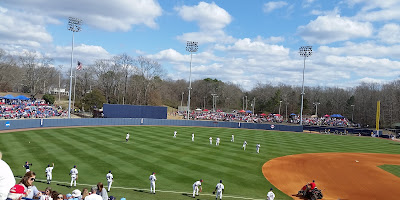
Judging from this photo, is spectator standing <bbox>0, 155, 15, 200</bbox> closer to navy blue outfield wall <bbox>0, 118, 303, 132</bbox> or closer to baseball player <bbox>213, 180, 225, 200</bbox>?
baseball player <bbox>213, 180, 225, 200</bbox>

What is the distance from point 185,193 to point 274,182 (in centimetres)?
832

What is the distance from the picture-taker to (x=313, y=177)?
79.6 feet

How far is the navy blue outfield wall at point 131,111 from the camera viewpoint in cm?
6116

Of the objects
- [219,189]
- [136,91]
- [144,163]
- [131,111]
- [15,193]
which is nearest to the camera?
[15,193]

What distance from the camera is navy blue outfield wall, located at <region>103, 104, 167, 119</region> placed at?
61156 millimetres

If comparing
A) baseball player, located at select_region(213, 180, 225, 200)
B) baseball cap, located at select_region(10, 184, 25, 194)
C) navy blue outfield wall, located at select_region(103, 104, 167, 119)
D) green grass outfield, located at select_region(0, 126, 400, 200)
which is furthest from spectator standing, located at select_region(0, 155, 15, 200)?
navy blue outfield wall, located at select_region(103, 104, 167, 119)

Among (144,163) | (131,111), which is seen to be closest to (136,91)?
(131,111)

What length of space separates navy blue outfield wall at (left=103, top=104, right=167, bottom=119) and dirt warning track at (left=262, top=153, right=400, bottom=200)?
3918 cm

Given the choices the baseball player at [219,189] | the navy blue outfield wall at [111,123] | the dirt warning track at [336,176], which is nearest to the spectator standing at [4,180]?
the baseball player at [219,189]

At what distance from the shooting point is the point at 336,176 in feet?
81.9

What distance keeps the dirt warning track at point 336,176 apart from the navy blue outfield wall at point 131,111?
3918 cm

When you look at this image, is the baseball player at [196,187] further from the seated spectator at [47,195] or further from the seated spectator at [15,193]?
the seated spectator at [15,193]

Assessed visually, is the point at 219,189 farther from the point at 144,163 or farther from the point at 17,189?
the point at 17,189

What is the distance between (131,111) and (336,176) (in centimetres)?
4706
